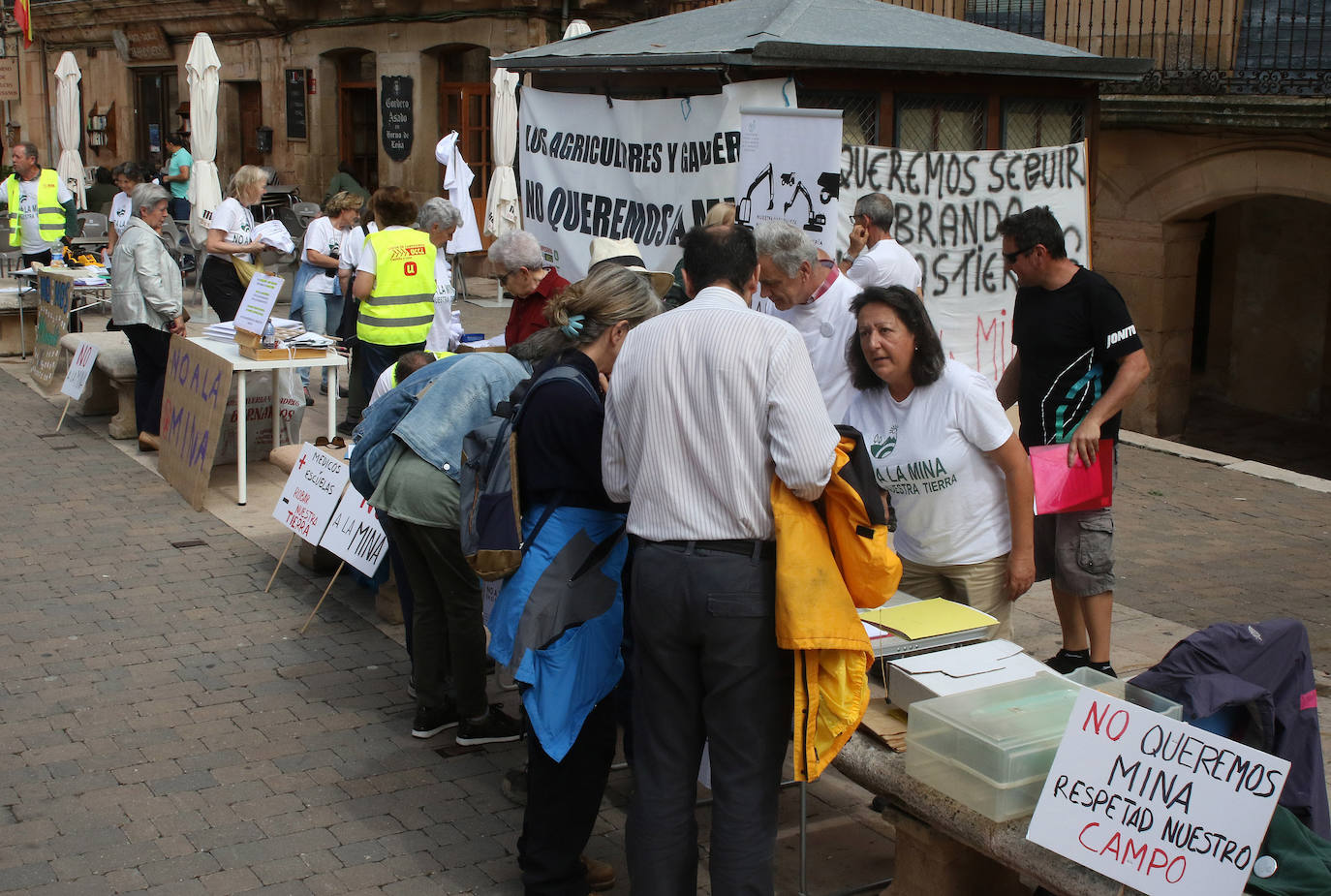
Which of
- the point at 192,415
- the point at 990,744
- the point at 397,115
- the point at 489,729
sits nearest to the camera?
the point at 990,744

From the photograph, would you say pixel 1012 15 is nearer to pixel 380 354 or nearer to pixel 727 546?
pixel 380 354

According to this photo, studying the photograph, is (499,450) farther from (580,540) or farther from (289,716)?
(289,716)

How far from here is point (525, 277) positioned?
6.30 m

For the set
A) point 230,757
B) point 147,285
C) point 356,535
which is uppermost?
point 147,285

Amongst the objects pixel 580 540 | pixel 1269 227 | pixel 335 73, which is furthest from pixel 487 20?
pixel 580 540

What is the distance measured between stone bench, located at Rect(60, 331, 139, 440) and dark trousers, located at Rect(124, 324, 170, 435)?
13 cm

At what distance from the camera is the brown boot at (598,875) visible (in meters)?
4.09

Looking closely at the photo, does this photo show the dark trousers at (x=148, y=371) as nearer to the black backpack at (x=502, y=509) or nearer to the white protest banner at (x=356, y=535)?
the white protest banner at (x=356, y=535)

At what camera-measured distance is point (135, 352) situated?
9227mm

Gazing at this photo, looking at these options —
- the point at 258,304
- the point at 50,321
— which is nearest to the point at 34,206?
the point at 50,321

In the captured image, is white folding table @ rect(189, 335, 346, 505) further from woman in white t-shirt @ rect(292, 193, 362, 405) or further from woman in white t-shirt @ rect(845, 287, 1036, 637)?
woman in white t-shirt @ rect(845, 287, 1036, 637)

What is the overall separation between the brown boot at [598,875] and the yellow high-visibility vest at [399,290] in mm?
5121

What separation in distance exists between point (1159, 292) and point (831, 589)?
11.1 metres

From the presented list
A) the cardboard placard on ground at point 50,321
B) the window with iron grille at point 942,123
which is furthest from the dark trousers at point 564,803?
the cardboard placard on ground at point 50,321
